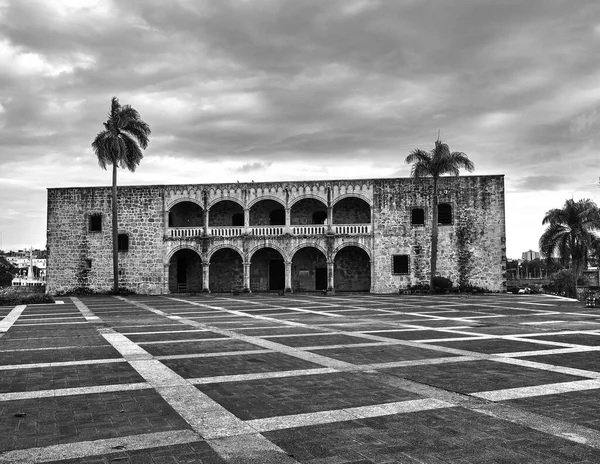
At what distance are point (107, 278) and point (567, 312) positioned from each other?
28.8m

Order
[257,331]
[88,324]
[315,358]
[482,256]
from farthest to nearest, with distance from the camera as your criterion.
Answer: [482,256] < [88,324] < [257,331] < [315,358]

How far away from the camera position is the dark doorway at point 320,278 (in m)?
38.0

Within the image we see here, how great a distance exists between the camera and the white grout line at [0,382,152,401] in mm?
7320

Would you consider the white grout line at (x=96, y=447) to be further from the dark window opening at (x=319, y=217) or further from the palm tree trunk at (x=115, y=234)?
the dark window opening at (x=319, y=217)

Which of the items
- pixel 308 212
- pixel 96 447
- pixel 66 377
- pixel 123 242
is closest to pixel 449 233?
pixel 308 212

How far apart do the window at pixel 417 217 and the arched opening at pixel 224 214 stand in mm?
12053

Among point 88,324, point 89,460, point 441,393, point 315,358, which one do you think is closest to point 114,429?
point 89,460

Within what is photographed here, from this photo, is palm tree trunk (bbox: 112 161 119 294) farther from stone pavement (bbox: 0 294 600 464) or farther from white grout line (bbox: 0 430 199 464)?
white grout line (bbox: 0 430 199 464)

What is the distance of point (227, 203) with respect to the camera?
1549 inches

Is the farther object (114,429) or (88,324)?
(88,324)

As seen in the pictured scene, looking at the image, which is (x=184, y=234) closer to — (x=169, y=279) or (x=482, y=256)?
(x=169, y=279)

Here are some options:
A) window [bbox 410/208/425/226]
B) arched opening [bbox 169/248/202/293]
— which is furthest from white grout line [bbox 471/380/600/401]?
arched opening [bbox 169/248/202/293]

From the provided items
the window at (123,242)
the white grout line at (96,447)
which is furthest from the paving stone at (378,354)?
the window at (123,242)

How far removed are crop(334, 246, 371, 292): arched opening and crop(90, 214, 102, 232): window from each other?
16595 mm
